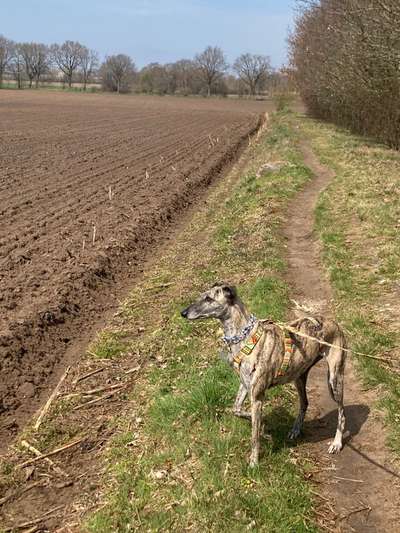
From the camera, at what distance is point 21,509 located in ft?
20.4

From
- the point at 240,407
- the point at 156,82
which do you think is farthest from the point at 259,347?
the point at 156,82

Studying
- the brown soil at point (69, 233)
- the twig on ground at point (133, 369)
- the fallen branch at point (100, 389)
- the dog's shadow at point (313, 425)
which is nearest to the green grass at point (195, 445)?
the dog's shadow at point (313, 425)

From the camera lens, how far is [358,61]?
92.8 ft

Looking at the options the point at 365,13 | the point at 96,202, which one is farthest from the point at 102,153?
the point at 365,13

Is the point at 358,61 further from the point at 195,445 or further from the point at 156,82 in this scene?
the point at 156,82

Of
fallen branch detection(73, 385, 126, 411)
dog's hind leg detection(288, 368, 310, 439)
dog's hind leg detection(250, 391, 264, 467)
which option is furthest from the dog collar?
fallen branch detection(73, 385, 126, 411)

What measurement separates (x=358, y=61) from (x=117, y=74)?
475 feet

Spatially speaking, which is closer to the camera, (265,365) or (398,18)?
(265,365)

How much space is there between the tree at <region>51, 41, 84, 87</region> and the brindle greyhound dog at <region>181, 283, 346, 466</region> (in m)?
182

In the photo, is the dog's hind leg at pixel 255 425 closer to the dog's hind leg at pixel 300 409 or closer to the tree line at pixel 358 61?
the dog's hind leg at pixel 300 409

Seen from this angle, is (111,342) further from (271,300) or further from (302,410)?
(302,410)

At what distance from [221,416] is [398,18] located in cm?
1818

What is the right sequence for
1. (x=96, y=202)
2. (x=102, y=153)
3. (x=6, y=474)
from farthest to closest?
(x=102, y=153) < (x=96, y=202) < (x=6, y=474)

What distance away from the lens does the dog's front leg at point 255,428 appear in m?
5.77
